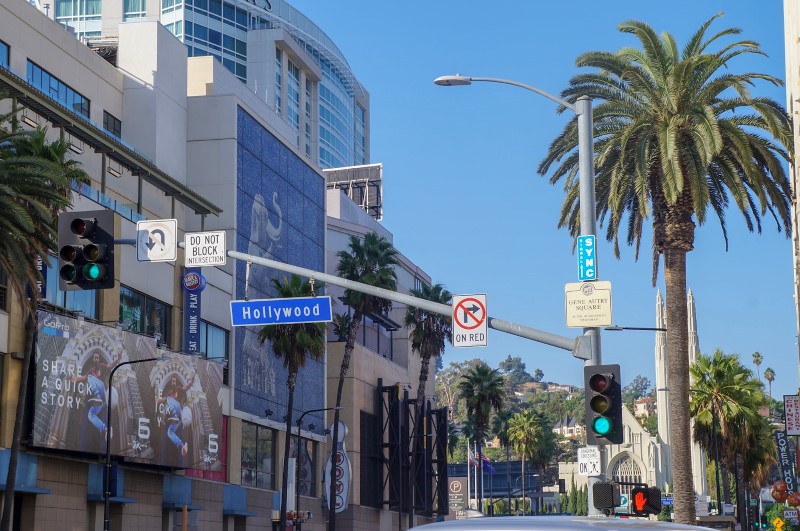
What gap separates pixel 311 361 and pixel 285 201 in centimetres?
1198

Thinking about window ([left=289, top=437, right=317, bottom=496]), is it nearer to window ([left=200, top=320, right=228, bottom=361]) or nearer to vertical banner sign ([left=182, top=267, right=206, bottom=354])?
window ([left=200, top=320, right=228, bottom=361])

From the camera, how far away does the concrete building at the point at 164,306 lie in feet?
168

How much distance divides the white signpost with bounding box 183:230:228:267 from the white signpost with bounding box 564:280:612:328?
236 inches

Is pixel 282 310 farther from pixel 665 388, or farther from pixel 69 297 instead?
pixel 665 388

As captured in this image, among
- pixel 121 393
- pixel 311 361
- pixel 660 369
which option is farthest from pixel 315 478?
pixel 660 369

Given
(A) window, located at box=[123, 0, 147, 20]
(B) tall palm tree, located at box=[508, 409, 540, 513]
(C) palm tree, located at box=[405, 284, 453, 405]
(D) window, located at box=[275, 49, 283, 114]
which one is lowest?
(B) tall palm tree, located at box=[508, 409, 540, 513]

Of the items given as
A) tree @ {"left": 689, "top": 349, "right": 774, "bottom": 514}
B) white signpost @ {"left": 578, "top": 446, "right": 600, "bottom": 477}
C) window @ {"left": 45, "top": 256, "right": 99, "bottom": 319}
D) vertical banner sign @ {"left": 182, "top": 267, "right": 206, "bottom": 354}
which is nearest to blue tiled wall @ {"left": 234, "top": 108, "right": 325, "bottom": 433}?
vertical banner sign @ {"left": 182, "top": 267, "right": 206, "bottom": 354}

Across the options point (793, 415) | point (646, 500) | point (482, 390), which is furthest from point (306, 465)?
point (646, 500)

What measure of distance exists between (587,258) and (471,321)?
2.19m

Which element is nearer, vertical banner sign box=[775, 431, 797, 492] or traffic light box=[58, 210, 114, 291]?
traffic light box=[58, 210, 114, 291]

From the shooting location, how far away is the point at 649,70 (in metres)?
34.2

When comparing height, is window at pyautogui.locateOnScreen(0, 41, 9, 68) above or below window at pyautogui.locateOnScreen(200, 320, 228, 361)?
above

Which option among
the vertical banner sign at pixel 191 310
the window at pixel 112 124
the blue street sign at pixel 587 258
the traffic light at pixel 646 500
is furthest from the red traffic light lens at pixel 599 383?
the window at pixel 112 124

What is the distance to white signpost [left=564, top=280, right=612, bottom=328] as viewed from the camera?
19.3m
